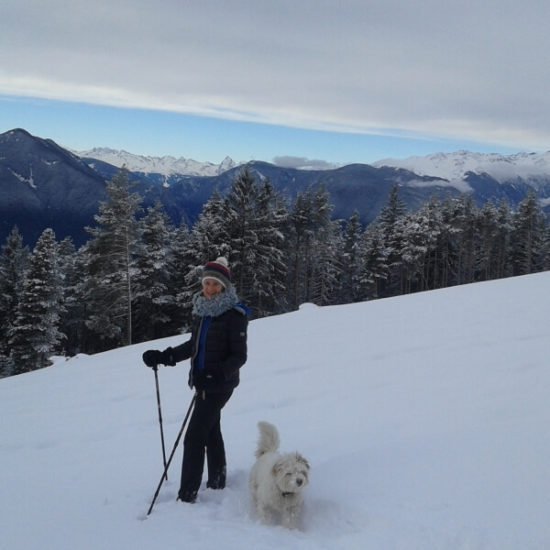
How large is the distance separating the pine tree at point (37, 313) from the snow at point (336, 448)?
19.5 m

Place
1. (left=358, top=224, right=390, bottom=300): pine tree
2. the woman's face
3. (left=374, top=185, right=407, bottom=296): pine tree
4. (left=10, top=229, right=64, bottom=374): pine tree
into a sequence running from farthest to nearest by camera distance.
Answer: (left=374, top=185, right=407, bottom=296): pine tree
(left=358, top=224, right=390, bottom=300): pine tree
(left=10, top=229, right=64, bottom=374): pine tree
the woman's face

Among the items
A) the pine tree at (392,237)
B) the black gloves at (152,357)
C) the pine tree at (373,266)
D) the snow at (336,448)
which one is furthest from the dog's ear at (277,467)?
the pine tree at (392,237)

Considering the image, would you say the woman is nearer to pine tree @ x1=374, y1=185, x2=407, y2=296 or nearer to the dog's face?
the dog's face

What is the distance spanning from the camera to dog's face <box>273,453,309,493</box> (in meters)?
3.92

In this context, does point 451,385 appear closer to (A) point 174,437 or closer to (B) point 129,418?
(A) point 174,437

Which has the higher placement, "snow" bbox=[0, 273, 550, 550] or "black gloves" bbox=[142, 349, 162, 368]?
"black gloves" bbox=[142, 349, 162, 368]

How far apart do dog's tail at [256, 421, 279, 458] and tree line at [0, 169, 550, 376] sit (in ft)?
71.3

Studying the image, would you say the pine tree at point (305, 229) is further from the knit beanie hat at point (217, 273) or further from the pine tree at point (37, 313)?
the knit beanie hat at point (217, 273)

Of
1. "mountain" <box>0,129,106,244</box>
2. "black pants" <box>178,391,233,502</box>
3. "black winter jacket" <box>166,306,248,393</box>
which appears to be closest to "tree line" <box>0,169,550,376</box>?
"black pants" <box>178,391,233,502</box>

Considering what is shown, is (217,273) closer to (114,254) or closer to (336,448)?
(336,448)

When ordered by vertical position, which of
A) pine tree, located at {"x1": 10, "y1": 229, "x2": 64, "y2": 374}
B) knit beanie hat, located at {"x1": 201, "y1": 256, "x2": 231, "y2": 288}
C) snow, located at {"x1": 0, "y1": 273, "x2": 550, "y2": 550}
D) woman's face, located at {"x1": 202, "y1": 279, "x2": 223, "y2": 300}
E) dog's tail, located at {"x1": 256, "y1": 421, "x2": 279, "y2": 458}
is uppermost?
knit beanie hat, located at {"x1": 201, "y1": 256, "x2": 231, "y2": 288}

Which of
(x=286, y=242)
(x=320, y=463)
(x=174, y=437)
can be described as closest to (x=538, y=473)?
(x=320, y=463)

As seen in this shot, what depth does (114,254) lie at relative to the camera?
2600 cm

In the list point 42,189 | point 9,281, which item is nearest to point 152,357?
point 9,281
